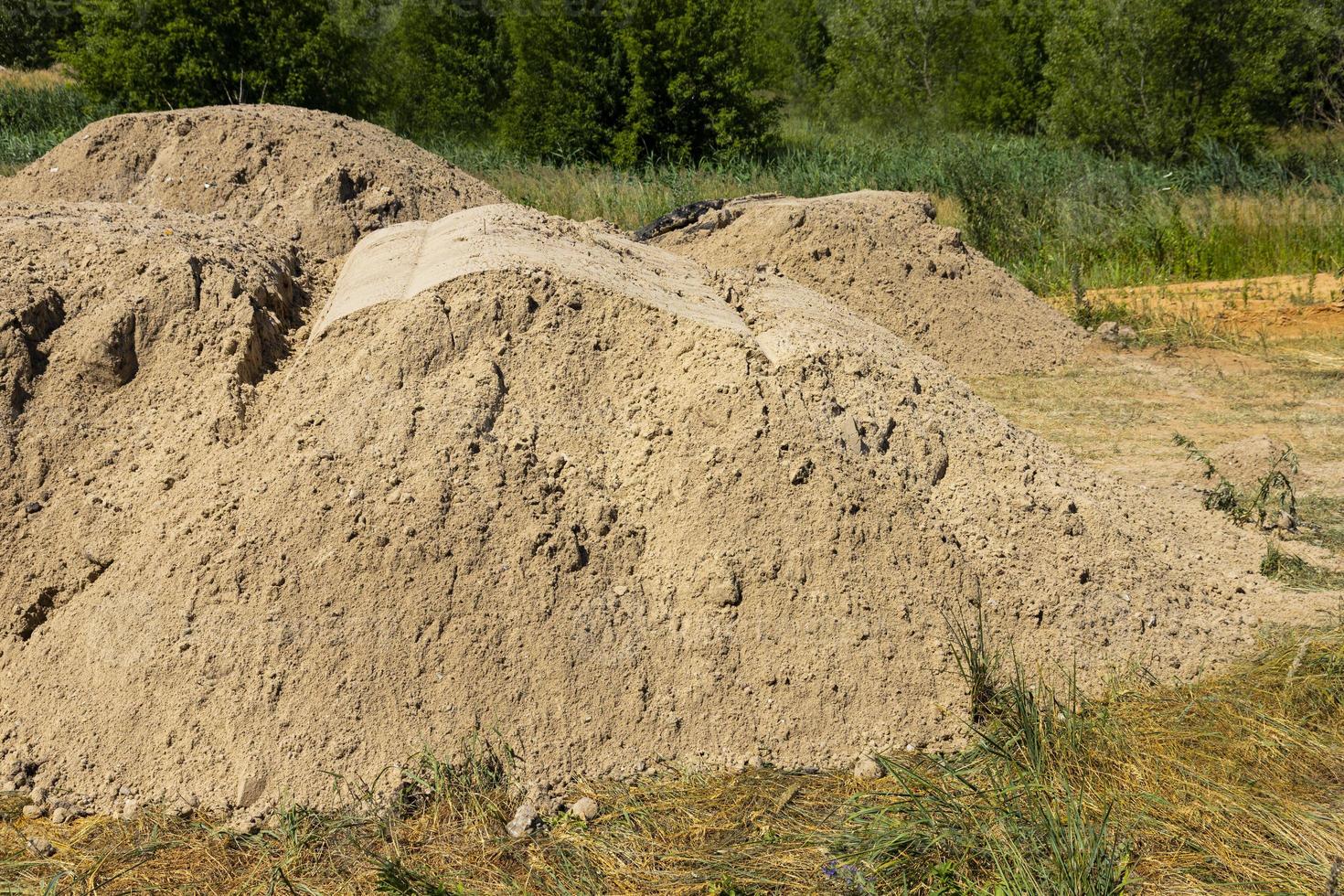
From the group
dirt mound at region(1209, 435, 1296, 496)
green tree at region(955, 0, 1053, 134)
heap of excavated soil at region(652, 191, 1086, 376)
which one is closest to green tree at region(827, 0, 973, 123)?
green tree at region(955, 0, 1053, 134)

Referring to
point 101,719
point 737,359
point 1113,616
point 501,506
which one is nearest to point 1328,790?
point 1113,616

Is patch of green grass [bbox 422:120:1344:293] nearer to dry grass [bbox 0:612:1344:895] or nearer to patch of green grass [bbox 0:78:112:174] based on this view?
patch of green grass [bbox 0:78:112:174]

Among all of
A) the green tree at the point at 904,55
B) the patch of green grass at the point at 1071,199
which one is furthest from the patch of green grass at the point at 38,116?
the green tree at the point at 904,55

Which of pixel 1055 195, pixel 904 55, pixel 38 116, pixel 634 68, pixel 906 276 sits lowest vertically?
pixel 904 55

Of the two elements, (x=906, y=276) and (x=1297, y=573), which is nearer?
(x=1297, y=573)

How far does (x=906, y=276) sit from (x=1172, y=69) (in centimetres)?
789

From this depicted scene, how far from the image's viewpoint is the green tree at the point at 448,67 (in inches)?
709

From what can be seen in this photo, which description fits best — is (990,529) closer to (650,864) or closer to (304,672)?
(650,864)

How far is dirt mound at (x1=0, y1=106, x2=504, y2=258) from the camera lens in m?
6.02

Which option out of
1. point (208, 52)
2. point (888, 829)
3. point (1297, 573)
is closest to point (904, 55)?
point (208, 52)

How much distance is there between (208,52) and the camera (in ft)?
41.6

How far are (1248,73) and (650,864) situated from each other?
13.4m

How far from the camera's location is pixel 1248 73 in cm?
1257

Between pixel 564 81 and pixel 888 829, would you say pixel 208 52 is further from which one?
pixel 888 829
